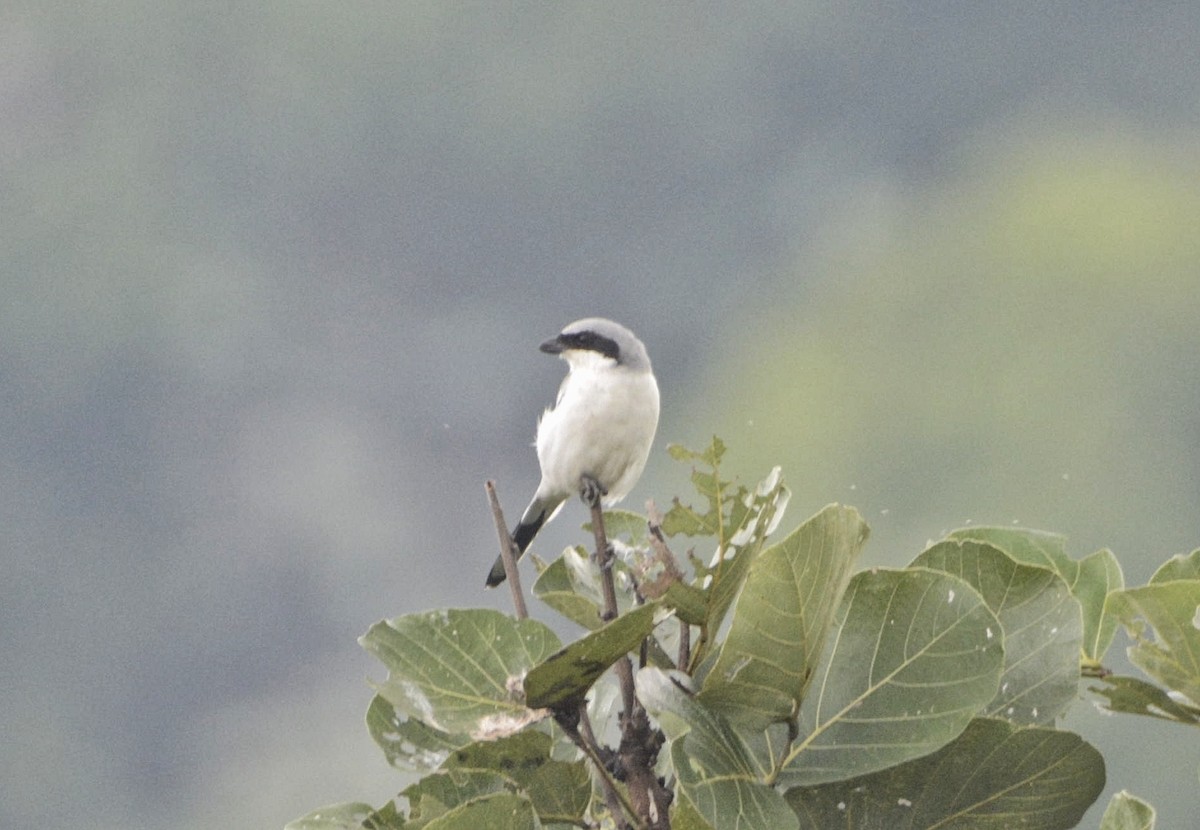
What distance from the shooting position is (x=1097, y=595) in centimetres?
161

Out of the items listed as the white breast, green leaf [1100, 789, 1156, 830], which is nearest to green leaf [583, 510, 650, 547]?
green leaf [1100, 789, 1156, 830]

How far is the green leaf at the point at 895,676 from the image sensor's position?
1.31m

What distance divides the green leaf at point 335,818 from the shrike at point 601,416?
5.92ft

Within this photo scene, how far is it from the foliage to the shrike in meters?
1.81

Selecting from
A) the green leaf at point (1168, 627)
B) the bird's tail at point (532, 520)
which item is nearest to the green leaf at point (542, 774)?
the green leaf at point (1168, 627)

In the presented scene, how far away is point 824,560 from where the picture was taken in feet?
4.34

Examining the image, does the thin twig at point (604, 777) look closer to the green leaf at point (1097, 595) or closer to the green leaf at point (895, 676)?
the green leaf at point (895, 676)

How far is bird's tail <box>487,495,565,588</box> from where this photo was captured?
3762mm

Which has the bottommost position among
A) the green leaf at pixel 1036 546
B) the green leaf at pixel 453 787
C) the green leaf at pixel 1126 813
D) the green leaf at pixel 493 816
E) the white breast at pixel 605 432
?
the green leaf at pixel 1126 813

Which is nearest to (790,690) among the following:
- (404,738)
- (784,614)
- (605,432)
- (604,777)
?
(784,614)

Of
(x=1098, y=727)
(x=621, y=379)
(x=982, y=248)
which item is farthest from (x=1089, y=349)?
(x=621, y=379)

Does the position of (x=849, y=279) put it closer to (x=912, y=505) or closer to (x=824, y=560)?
(x=912, y=505)

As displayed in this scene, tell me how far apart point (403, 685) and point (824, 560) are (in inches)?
14.6

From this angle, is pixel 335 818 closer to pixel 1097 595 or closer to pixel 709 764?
pixel 709 764
